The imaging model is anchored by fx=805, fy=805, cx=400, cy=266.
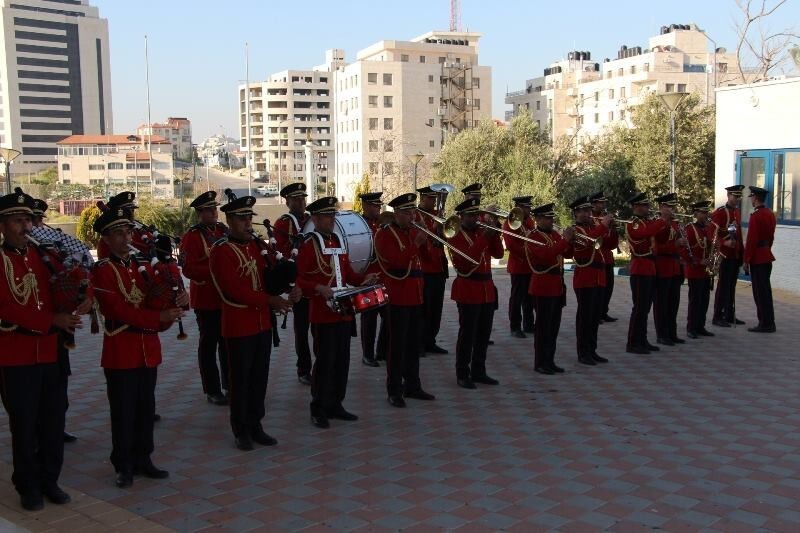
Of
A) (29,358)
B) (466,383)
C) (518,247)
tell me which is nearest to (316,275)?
(466,383)

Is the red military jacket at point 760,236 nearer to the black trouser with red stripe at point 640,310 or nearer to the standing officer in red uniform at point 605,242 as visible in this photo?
the standing officer in red uniform at point 605,242

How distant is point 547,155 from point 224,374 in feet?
87.6

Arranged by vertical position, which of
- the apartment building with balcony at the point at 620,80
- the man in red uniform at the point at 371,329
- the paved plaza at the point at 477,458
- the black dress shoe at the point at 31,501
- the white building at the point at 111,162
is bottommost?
the paved plaza at the point at 477,458

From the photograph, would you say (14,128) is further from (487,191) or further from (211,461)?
(211,461)

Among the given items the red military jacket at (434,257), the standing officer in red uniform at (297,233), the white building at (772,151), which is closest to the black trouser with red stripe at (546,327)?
the red military jacket at (434,257)

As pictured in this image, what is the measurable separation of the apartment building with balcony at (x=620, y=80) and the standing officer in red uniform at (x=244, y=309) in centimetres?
7347

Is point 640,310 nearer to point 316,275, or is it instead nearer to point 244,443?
point 316,275

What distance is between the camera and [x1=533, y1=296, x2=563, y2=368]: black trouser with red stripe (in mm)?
8805

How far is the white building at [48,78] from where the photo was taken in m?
127

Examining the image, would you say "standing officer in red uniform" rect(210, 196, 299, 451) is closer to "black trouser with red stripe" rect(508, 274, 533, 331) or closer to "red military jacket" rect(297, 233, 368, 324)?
"red military jacket" rect(297, 233, 368, 324)

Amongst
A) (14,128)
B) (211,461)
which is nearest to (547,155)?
(211,461)

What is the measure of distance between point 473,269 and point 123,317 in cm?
376

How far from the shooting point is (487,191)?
3112 cm

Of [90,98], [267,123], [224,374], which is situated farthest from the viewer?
[90,98]
